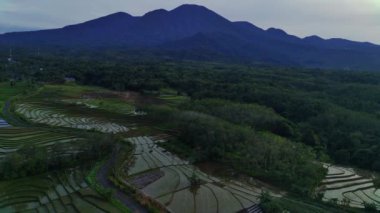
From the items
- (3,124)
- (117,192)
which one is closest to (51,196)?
(117,192)

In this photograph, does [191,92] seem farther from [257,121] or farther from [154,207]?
[154,207]

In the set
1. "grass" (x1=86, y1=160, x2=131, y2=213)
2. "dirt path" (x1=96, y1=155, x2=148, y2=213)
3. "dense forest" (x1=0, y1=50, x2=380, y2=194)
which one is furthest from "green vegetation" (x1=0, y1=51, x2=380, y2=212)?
"grass" (x1=86, y1=160, x2=131, y2=213)

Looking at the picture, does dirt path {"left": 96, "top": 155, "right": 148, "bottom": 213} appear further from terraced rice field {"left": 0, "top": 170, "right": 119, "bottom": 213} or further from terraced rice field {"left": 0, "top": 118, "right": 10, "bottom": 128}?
terraced rice field {"left": 0, "top": 118, "right": 10, "bottom": 128}

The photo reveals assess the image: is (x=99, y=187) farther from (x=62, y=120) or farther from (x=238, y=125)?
(x=62, y=120)

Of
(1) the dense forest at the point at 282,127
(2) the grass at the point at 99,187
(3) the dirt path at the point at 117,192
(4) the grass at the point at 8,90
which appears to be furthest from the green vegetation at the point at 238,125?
(2) the grass at the point at 99,187

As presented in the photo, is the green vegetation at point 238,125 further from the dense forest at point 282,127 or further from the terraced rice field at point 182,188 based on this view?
the terraced rice field at point 182,188
